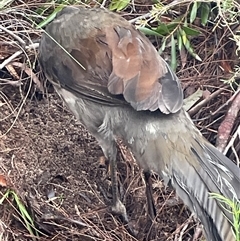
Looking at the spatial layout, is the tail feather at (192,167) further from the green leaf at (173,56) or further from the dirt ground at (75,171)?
the green leaf at (173,56)

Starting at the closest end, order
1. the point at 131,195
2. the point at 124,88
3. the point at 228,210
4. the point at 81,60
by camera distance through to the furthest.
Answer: the point at 228,210
the point at 124,88
the point at 81,60
the point at 131,195

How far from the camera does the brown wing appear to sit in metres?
3.49

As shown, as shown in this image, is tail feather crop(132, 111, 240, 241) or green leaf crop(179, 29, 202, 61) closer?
tail feather crop(132, 111, 240, 241)

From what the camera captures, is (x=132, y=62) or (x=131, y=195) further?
(x=131, y=195)

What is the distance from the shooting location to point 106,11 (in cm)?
420

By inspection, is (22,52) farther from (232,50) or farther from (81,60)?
(232,50)

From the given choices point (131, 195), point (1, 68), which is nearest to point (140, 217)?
point (131, 195)

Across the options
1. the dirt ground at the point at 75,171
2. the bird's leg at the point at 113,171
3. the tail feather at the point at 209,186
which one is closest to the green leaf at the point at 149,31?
the dirt ground at the point at 75,171

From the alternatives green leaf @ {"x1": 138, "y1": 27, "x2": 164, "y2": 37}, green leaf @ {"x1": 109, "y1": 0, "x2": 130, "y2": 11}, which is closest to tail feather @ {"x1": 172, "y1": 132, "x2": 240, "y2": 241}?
green leaf @ {"x1": 138, "y1": 27, "x2": 164, "y2": 37}

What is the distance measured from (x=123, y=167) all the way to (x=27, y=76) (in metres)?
0.79

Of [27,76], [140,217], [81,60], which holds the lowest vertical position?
[140,217]

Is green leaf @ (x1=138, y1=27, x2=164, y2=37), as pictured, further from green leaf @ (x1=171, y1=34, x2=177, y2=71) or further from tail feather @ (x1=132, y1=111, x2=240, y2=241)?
tail feather @ (x1=132, y1=111, x2=240, y2=241)

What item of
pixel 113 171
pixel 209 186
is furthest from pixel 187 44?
pixel 209 186

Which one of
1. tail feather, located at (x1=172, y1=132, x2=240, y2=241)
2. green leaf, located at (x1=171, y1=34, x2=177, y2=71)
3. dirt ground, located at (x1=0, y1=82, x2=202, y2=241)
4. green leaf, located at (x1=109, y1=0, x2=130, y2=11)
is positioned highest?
green leaf, located at (x1=109, y1=0, x2=130, y2=11)
